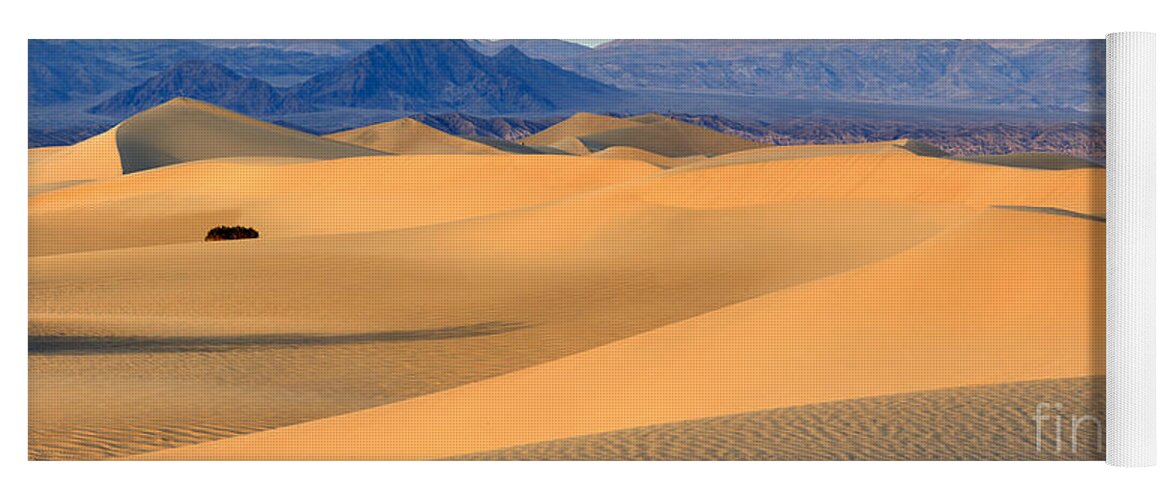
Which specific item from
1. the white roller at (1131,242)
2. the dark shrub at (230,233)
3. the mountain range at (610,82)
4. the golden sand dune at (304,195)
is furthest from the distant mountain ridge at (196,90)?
the white roller at (1131,242)

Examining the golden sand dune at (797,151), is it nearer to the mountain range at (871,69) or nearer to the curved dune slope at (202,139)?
the mountain range at (871,69)

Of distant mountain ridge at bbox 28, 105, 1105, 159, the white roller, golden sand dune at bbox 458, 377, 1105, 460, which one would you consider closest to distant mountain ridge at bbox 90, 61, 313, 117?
distant mountain ridge at bbox 28, 105, 1105, 159

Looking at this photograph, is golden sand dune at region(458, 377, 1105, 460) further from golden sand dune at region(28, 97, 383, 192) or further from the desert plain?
golden sand dune at region(28, 97, 383, 192)

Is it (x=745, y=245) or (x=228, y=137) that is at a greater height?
(x=228, y=137)

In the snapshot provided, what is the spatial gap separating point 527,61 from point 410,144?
127cm

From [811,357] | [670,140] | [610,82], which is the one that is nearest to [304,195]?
[610,82]

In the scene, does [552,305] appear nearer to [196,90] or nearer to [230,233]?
[230,233]

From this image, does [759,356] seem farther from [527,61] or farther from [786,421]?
[527,61]

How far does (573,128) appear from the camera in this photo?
14070 mm

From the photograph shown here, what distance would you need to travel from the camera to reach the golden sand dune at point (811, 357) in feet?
44.3

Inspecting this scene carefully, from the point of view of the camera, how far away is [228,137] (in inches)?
544

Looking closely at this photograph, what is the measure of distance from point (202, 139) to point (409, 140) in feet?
5.76

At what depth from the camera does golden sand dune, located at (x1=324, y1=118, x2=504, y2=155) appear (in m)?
14.0

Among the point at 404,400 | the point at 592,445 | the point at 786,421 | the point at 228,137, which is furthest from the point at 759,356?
the point at 228,137
